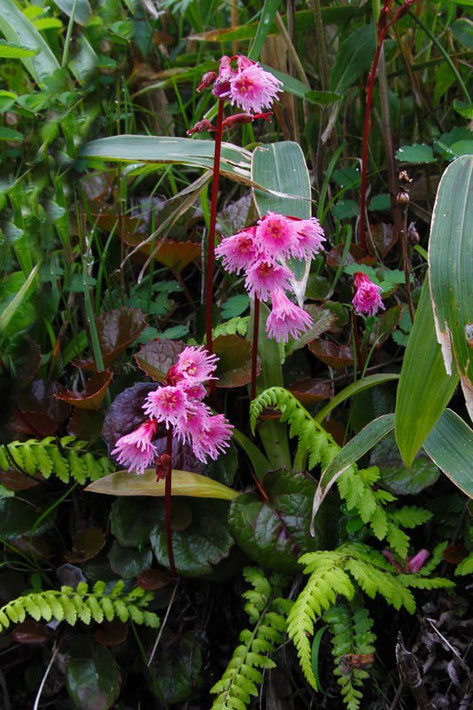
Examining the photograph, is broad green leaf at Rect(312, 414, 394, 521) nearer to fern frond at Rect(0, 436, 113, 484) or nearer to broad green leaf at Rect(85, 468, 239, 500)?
broad green leaf at Rect(85, 468, 239, 500)

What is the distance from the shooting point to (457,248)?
1.14 meters

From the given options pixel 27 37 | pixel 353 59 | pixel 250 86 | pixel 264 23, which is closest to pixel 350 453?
pixel 250 86

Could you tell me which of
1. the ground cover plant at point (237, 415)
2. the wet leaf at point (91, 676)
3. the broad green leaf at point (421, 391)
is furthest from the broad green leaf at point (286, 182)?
the wet leaf at point (91, 676)

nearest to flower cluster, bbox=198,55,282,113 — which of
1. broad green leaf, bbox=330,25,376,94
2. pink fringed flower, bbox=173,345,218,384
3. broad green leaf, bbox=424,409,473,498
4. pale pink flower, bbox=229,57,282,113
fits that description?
pale pink flower, bbox=229,57,282,113

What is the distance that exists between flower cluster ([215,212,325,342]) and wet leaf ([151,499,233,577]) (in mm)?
455

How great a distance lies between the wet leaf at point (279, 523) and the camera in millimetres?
1338

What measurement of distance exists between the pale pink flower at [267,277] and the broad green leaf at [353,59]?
909 mm

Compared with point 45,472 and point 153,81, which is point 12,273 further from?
point 153,81

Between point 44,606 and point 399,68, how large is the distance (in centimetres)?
195

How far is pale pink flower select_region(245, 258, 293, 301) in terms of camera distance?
4.04 ft

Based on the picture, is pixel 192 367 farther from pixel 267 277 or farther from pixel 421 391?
pixel 421 391

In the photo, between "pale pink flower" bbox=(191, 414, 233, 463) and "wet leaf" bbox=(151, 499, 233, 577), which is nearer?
"pale pink flower" bbox=(191, 414, 233, 463)

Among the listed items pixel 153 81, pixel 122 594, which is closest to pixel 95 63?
pixel 153 81

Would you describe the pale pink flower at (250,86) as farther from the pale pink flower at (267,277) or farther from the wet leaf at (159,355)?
the wet leaf at (159,355)
